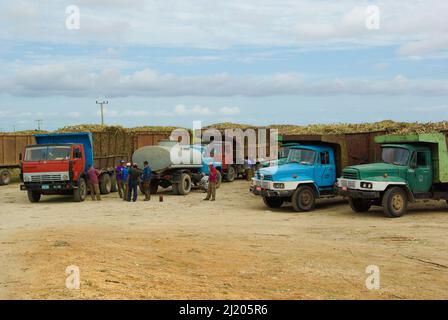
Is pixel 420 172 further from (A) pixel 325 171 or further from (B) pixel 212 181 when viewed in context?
(B) pixel 212 181

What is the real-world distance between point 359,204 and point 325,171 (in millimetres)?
1749

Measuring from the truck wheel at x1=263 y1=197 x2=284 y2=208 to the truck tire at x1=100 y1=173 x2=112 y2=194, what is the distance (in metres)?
8.61

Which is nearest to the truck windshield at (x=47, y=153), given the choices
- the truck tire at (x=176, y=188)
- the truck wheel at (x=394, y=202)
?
Answer: the truck tire at (x=176, y=188)

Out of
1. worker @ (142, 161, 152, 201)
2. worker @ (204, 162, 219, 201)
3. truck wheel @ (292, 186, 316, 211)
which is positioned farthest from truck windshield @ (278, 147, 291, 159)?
worker @ (142, 161, 152, 201)

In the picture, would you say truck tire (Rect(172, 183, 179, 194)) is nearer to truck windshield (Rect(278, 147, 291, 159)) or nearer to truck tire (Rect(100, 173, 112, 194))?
truck tire (Rect(100, 173, 112, 194))

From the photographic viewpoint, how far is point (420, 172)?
18094mm

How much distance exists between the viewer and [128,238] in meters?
13.6

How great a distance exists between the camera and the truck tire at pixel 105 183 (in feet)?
84.8

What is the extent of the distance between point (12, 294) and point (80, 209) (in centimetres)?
1219

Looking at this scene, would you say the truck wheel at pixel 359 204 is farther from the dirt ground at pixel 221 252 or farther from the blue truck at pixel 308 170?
the blue truck at pixel 308 170

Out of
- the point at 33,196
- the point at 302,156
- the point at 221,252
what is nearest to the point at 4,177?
the point at 33,196

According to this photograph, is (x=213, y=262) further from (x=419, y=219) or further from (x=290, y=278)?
(x=419, y=219)

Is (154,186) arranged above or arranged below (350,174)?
below

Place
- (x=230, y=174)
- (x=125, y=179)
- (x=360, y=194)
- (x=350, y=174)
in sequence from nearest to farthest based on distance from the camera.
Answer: (x=360, y=194) → (x=350, y=174) → (x=125, y=179) → (x=230, y=174)
